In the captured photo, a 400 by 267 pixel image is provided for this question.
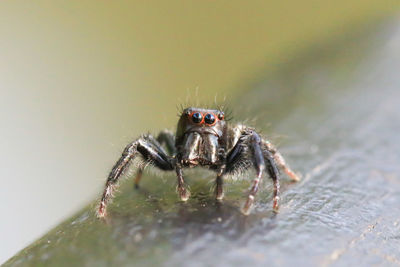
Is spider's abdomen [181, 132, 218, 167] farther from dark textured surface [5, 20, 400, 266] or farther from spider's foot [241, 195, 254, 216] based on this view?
spider's foot [241, 195, 254, 216]

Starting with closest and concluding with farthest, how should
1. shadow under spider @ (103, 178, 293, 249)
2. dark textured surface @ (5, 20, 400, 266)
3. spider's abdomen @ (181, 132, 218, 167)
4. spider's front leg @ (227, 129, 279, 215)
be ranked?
dark textured surface @ (5, 20, 400, 266)
shadow under spider @ (103, 178, 293, 249)
spider's front leg @ (227, 129, 279, 215)
spider's abdomen @ (181, 132, 218, 167)

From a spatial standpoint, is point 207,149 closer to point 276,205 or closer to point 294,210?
point 276,205

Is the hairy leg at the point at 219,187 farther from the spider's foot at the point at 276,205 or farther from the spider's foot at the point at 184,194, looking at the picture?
the spider's foot at the point at 276,205

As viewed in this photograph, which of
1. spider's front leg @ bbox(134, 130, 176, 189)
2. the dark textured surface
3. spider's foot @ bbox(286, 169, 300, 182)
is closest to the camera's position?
the dark textured surface

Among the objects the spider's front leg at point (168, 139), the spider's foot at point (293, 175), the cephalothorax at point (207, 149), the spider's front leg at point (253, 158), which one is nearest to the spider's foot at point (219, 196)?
the spider's front leg at point (253, 158)

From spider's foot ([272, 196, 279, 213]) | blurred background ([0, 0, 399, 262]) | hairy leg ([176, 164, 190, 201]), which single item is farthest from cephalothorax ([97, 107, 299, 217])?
blurred background ([0, 0, 399, 262])
